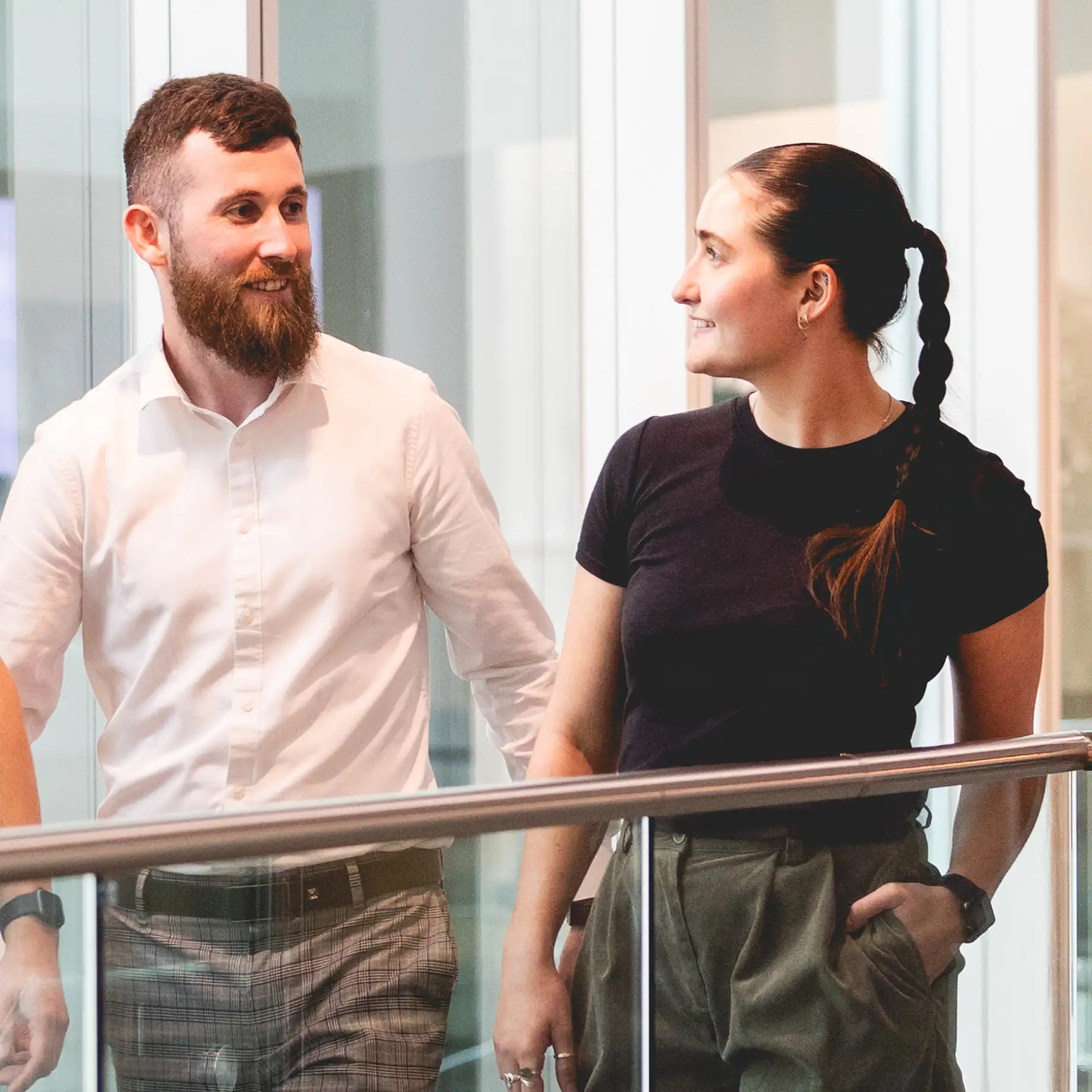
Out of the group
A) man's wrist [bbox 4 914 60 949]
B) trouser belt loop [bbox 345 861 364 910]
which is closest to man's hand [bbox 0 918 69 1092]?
man's wrist [bbox 4 914 60 949]

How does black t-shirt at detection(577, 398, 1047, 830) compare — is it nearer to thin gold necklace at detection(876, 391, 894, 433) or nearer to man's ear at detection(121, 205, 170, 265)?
thin gold necklace at detection(876, 391, 894, 433)

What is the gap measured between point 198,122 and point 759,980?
4.37 feet

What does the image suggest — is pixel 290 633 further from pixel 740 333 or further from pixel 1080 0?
pixel 1080 0

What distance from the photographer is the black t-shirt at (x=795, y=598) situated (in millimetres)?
1803

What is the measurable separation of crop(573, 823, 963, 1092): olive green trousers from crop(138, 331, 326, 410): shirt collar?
3.02 feet

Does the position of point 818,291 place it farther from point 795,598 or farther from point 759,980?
point 759,980

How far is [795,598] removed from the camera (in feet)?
5.98

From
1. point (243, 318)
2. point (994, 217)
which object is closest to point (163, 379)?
point (243, 318)

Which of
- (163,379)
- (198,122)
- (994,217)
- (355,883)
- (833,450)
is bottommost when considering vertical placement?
(355,883)

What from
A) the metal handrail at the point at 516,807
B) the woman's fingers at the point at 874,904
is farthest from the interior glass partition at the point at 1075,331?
the woman's fingers at the point at 874,904

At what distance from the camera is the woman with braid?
1686 millimetres

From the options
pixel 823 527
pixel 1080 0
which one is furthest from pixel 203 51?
pixel 1080 0

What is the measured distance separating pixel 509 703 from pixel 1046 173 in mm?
2704

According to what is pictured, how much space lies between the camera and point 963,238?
14.9ft
